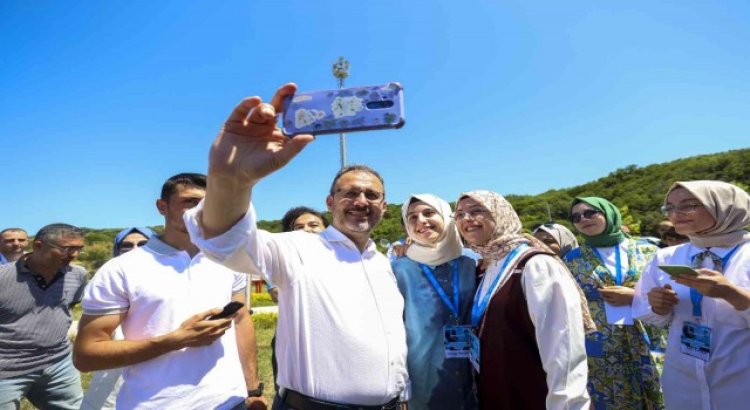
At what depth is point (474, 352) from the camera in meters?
2.33

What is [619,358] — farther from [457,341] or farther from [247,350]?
[247,350]

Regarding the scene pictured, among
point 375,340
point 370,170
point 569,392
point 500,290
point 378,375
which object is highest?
point 370,170

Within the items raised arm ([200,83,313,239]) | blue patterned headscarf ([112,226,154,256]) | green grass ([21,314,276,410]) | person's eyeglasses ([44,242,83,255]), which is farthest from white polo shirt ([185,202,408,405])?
green grass ([21,314,276,410])

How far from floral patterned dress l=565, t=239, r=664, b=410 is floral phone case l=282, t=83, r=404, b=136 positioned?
10.5 ft

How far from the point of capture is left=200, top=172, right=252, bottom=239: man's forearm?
1.37m

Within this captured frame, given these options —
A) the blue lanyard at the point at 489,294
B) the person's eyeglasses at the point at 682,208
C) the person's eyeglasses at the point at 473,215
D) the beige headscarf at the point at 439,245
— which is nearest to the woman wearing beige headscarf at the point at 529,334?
the blue lanyard at the point at 489,294

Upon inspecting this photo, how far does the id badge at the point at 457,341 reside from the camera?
7.84ft

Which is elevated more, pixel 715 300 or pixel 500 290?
pixel 500 290

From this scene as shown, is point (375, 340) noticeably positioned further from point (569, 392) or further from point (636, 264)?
point (636, 264)

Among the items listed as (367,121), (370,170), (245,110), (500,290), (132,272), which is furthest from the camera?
(370,170)

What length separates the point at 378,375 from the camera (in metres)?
1.93

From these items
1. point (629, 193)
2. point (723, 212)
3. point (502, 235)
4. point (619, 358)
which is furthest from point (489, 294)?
point (629, 193)

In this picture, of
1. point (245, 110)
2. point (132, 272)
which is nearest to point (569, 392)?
point (245, 110)

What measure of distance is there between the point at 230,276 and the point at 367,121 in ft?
4.91
